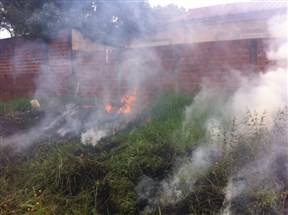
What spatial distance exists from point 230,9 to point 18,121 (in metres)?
12.4

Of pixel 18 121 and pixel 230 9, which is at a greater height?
pixel 230 9

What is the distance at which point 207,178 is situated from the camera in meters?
4.40

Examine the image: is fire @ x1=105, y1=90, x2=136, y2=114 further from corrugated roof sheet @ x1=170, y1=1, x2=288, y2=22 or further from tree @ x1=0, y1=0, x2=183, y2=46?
corrugated roof sheet @ x1=170, y1=1, x2=288, y2=22

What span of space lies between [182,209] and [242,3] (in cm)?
1556

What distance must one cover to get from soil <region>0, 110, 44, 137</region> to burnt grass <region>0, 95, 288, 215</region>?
1.68m

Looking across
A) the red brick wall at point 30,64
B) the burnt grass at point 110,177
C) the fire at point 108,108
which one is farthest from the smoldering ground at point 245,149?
the red brick wall at point 30,64

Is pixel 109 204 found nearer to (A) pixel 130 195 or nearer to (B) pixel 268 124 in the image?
(A) pixel 130 195

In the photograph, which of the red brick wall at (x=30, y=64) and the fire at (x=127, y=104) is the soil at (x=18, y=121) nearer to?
the red brick wall at (x=30, y=64)

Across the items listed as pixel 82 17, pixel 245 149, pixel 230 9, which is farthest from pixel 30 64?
pixel 230 9

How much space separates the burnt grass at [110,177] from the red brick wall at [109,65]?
7.12 ft

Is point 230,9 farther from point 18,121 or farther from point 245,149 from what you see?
point 245,149

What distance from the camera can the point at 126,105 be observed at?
27.4ft

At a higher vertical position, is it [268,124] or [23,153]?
[268,124]

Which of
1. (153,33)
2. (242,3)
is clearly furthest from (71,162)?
(242,3)
